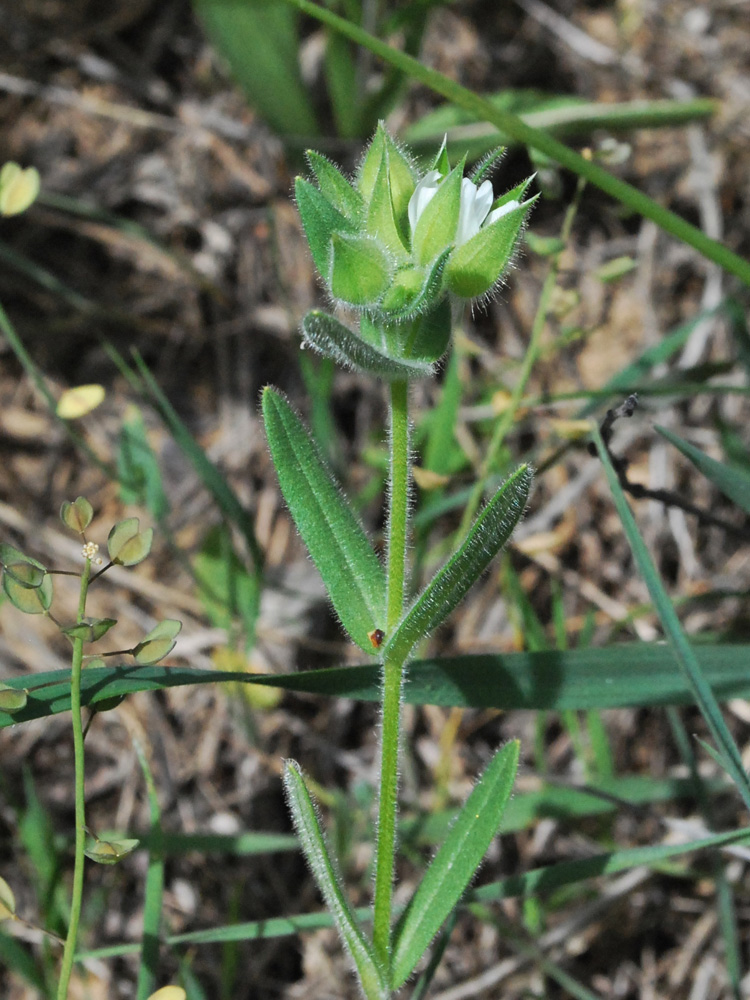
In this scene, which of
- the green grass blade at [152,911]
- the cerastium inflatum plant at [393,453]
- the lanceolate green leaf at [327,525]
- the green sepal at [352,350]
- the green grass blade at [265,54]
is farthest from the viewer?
the green grass blade at [265,54]

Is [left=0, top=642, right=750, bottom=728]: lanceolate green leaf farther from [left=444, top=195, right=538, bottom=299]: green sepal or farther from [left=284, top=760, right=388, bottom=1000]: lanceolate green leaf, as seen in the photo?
[left=444, top=195, right=538, bottom=299]: green sepal

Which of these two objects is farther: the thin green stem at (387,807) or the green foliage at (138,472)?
the green foliage at (138,472)

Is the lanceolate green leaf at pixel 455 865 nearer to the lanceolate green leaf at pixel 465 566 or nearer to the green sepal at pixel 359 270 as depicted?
the lanceolate green leaf at pixel 465 566

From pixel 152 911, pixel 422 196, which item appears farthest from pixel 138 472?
pixel 422 196

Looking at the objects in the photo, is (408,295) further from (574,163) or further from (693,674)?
(693,674)

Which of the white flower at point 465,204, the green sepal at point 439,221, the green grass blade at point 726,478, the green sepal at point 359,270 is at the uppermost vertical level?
the white flower at point 465,204

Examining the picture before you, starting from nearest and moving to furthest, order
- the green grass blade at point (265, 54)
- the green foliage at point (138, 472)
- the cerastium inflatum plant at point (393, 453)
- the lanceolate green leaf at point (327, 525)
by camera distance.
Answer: the cerastium inflatum plant at point (393, 453) < the lanceolate green leaf at point (327, 525) < the green foliage at point (138, 472) < the green grass blade at point (265, 54)

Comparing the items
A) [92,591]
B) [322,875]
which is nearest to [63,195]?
[92,591]

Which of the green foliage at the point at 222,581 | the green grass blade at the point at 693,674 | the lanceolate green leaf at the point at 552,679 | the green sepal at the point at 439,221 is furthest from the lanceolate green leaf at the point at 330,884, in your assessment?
the green foliage at the point at 222,581
